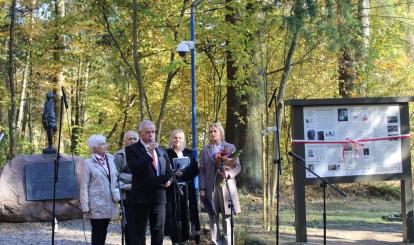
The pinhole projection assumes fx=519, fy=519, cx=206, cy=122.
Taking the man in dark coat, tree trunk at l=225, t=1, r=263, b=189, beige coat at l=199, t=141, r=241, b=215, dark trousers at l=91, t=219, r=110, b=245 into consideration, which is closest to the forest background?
tree trunk at l=225, t=1, r=263, b=189

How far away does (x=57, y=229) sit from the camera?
934 cm

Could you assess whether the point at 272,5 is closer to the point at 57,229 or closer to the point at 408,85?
the point at 57,229

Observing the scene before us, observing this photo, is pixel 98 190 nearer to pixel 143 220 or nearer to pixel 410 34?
pixel 143 220

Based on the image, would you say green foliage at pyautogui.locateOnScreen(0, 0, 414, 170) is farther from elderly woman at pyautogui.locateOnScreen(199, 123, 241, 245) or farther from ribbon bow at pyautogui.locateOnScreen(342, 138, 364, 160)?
elderly woman at pyautogui.locateOnScreen(199, 123, 241, 245)

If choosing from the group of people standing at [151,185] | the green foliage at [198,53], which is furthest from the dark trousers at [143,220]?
the green foliage at [198,53]

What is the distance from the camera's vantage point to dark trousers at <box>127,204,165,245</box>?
5.13 m

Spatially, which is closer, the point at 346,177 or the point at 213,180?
the point at 213,180

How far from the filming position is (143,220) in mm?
5137

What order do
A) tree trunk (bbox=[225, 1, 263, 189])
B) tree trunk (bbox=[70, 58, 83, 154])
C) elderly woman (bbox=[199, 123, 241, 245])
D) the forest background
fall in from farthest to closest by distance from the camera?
tree trunk (bbox=[70, 58, 83, 154]) < tree trunk (bbox=[225, 1, 263, 189]) < the forest background < elderly woman (bbox=[199, 123, 241, 245])

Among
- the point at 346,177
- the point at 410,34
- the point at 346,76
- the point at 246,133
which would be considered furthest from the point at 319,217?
the point at 410,34

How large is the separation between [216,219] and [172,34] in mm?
4768

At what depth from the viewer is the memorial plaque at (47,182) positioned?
397 inches

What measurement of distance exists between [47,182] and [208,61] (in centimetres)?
505

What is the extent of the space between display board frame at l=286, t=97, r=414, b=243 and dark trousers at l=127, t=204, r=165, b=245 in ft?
7.19
